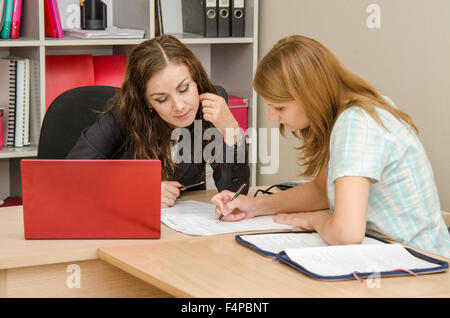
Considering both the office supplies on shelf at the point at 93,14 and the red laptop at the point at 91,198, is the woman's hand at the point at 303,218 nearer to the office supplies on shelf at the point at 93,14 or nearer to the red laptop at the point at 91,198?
the red laptop at the point at 91,198

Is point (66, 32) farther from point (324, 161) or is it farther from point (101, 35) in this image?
point (324, 161)

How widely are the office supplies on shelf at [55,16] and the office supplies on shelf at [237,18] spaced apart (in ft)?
2.57

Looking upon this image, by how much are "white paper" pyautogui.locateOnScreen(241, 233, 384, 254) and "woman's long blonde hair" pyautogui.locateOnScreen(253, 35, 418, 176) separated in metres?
0.27

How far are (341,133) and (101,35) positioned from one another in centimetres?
156

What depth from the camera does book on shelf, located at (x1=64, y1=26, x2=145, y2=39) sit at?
8.52 ft

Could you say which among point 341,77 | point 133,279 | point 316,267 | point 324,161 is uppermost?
point 341,77

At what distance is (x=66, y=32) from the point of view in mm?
2723

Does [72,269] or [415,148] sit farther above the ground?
[415,148]

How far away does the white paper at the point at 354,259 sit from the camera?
1149mm

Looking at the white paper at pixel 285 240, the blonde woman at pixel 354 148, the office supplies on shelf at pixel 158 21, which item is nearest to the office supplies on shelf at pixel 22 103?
the office supplies on shelf at pixel 158 21

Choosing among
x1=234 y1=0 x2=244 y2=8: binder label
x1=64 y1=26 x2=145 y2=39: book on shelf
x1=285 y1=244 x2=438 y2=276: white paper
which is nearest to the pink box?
x1=234 y1=0 x2=244 y2=8: binder label

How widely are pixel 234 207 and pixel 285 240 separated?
24 cm

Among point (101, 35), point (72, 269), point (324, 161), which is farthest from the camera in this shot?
point (101, 35)

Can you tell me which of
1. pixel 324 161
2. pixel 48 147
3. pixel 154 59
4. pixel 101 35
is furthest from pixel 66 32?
pixel 324 161
